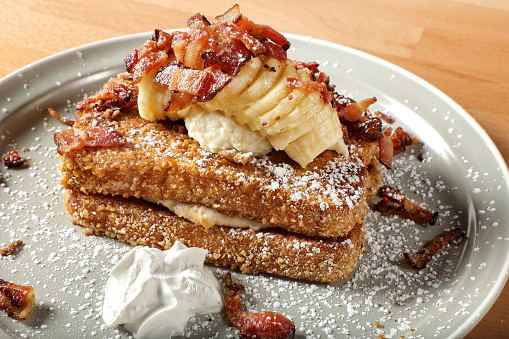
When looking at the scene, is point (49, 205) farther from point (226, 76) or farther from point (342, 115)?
point (342, 115)

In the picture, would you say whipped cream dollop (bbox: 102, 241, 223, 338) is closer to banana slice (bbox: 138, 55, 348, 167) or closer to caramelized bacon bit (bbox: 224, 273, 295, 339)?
caramelized bacon bit (bbox: 224, 273, 295, 339)

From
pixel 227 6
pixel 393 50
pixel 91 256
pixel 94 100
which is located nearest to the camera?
pixel 91 256

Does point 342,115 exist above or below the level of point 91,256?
above

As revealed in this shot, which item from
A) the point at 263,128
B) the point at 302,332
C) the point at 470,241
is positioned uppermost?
the point at 263,128

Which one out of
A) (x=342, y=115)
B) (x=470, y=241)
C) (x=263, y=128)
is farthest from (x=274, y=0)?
(x=470, y=241)

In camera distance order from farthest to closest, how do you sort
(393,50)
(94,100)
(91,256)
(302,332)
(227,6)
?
(227,6)
(393,50)
(94,100)
(91,256)
(302,332)

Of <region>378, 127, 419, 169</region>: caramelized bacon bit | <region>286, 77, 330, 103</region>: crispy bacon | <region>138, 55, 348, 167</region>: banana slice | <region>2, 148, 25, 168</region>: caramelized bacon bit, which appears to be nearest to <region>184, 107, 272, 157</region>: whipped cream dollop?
<region>138, 55, 348, 167</region>: banana slice

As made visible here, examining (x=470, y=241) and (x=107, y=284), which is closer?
(x=107, y=284)
